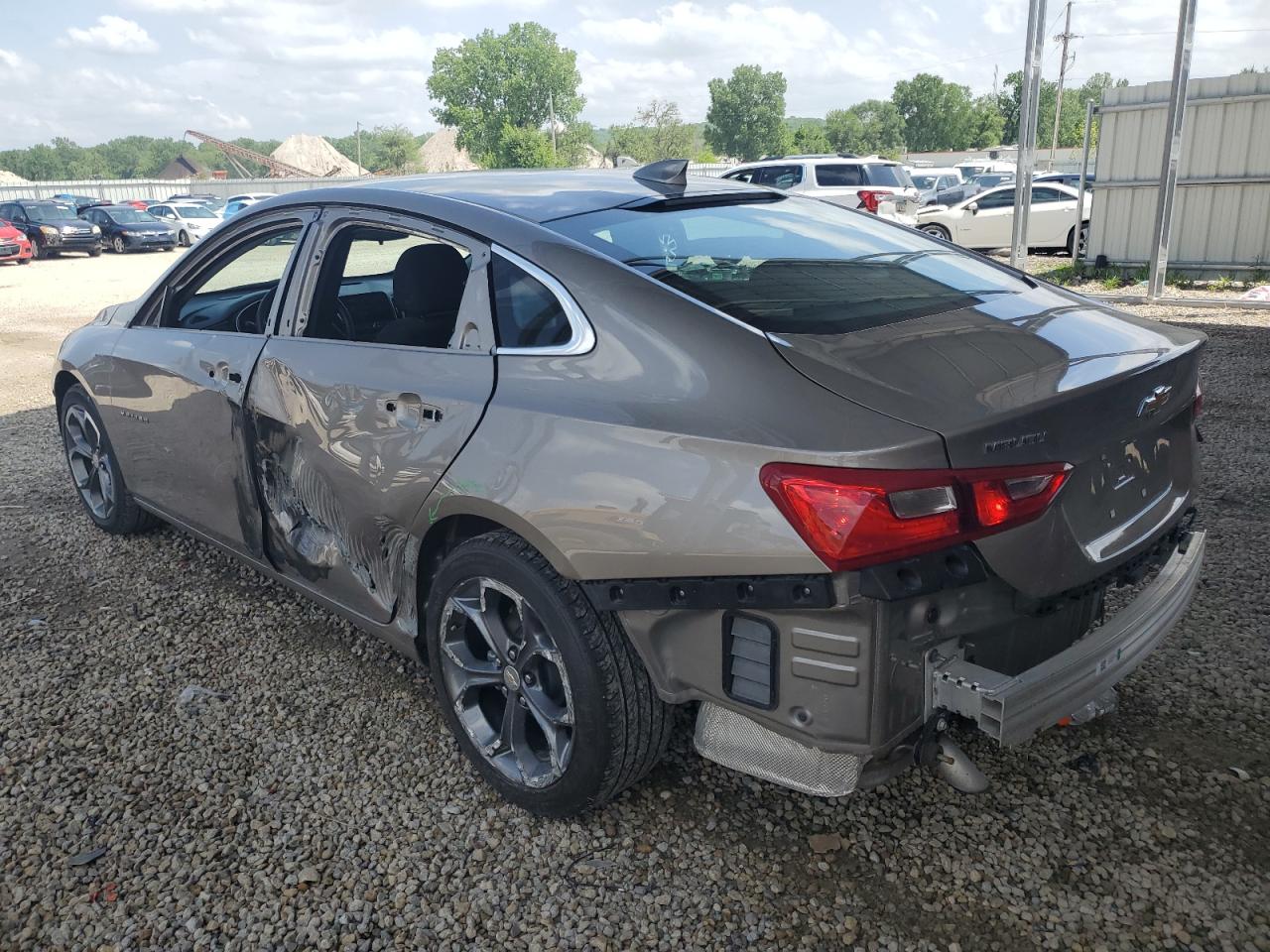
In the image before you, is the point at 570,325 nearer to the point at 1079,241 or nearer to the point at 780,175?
the point at 1079,241

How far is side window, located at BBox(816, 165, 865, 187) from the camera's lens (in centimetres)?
1727

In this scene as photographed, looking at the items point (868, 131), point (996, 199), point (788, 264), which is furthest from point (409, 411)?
point (868, 131)

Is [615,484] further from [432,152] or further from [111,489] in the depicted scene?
[432,152]

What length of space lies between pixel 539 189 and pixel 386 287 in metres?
0.77

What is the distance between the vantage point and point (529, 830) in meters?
2.62

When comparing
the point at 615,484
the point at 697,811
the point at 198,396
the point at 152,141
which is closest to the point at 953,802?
the point at 697,811

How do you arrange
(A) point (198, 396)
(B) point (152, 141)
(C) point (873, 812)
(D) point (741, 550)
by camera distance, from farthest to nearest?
(B) point (152, 141) → (A) point (198, 396) → (C) point (873, 812) → (D) point (741, 550)

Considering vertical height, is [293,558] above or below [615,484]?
below

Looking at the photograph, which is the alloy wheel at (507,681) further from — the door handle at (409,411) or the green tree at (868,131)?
the green tree at (868,131)

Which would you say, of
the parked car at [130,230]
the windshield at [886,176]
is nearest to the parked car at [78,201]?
the parked car at [130,230]

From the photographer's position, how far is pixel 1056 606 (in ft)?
7.29

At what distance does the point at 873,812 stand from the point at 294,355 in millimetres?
2165

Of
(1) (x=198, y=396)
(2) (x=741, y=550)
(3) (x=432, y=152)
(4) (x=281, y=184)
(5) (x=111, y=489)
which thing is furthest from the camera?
(3) (x=432, y=152)

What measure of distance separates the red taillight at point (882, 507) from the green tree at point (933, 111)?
122m
